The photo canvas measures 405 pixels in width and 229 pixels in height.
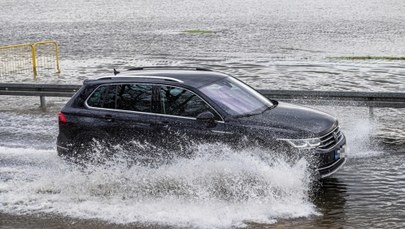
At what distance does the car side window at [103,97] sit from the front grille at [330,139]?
3161mm

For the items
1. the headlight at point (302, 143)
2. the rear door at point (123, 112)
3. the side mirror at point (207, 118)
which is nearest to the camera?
the headlight at point (302, 143)

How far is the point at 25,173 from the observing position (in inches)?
430

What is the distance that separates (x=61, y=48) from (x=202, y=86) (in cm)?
2568

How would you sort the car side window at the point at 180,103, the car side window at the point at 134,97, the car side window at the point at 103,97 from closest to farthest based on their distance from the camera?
1. the car side window at the point at 180,103
2. the car side window at the point at 134,97
3. the car side window at the point at 103,97

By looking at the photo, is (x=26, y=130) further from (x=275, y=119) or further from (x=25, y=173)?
(x=275, y=119)

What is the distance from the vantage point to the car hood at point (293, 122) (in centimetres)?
902

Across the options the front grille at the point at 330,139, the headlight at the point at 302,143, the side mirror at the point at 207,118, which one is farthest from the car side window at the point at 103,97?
the front grille at the point at 330,139

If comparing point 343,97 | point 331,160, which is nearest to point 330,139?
point 331,160

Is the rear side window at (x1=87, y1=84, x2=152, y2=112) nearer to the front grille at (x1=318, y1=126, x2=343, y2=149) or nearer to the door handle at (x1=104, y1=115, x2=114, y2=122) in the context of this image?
the door handle at (x1=104, y1=115, x2=114, y2=122)

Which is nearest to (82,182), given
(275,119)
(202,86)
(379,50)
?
(202,86)

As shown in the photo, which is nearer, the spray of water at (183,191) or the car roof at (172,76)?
the spray of water at (183,191)

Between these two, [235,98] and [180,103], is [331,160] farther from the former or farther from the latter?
[180,103]

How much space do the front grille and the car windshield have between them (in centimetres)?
107

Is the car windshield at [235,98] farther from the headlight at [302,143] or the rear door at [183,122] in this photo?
the headlight at [302,143]
